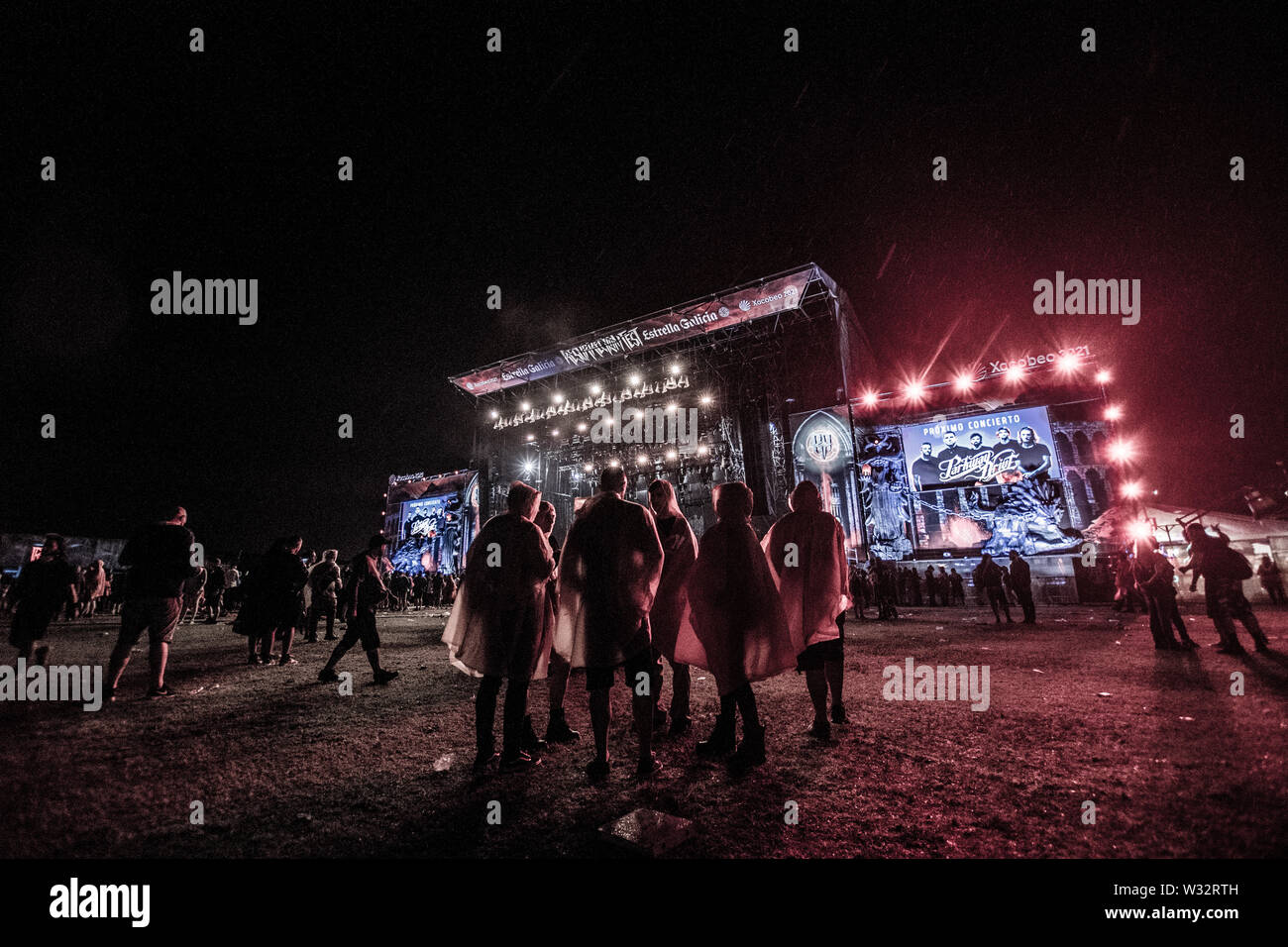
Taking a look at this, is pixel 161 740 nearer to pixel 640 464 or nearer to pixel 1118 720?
pixel 1118 720

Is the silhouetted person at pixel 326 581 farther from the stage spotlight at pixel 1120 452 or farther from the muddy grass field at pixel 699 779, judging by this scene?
the stage spotlight at pixel 1120 452

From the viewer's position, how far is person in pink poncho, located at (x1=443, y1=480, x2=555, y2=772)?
3.30 metres

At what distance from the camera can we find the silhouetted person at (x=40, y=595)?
6078 mm

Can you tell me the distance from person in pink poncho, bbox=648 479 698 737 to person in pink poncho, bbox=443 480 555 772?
36.2 inches

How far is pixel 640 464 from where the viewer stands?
2975 centimetres

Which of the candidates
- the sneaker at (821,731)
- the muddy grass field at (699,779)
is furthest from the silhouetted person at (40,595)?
the sneaker at (821,731)

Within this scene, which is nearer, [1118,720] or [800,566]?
[1118,720]

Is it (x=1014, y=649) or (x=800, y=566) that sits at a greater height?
(x=800, y=566)

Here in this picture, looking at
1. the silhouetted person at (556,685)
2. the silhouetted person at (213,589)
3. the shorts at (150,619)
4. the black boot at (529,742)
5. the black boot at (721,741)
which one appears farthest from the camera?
the silhouetted person at (213,589)

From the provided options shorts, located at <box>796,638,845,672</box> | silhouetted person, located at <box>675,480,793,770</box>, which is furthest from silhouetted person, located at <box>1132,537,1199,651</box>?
silhouetted person, located at <box>675,480,793,770</box>

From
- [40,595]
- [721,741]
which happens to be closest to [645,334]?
[40,595]

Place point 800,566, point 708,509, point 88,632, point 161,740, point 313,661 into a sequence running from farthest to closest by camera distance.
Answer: point 708,509
point 88,632
point 313,661
point 800,566
point 161,740
